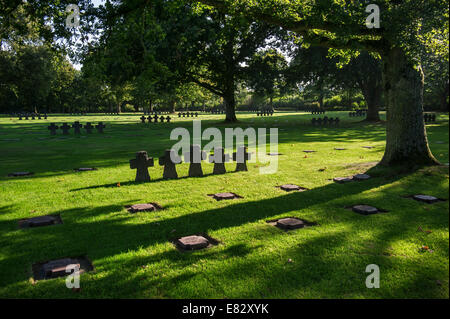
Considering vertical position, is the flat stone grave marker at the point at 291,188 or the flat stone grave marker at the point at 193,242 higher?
the flat stone grave marker at the point at 291,188

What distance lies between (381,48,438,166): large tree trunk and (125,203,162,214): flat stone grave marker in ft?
20.6

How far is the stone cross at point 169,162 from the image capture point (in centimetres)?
895

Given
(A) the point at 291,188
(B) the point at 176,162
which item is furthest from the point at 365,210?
(B) the point at 176,162

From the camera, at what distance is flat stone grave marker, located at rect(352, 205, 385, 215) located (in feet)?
19.3

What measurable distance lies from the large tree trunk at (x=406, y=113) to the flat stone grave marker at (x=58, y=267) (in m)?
7.84

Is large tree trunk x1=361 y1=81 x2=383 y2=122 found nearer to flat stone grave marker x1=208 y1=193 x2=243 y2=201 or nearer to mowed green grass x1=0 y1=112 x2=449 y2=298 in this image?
mowed green grass x1=0 y1=112 x2=449 y2=298

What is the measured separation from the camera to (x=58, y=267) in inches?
155

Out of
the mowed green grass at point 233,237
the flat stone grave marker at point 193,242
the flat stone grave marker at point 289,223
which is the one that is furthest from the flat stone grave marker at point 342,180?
the flat stone grave marker at point 193,242

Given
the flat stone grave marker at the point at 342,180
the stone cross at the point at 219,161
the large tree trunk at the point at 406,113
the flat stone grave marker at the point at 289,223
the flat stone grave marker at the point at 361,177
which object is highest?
the large tree trunk at the point at 406,113

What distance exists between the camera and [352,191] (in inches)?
294

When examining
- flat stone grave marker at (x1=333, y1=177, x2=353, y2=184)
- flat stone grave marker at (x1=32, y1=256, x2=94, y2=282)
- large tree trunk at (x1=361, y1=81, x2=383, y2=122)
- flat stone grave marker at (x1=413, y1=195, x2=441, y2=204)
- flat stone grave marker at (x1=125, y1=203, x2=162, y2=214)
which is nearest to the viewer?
flat stone grave marker at (x1=32, y1=256, x2=94, y2=282)

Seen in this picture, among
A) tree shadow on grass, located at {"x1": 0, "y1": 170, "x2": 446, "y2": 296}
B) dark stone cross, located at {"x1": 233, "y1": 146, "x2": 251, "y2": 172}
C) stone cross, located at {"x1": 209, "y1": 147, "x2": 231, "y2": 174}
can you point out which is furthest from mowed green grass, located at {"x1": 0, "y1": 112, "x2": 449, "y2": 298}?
dark stone cross, located at {"x1": 233, "y1": 146, "x2": 251, "y2": 172}

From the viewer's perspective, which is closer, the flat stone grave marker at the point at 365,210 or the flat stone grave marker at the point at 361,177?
the flat stone grave marker at the point at 365,210

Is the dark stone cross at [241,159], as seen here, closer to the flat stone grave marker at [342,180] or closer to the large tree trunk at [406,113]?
the flat stone grave marker at [342,180]
